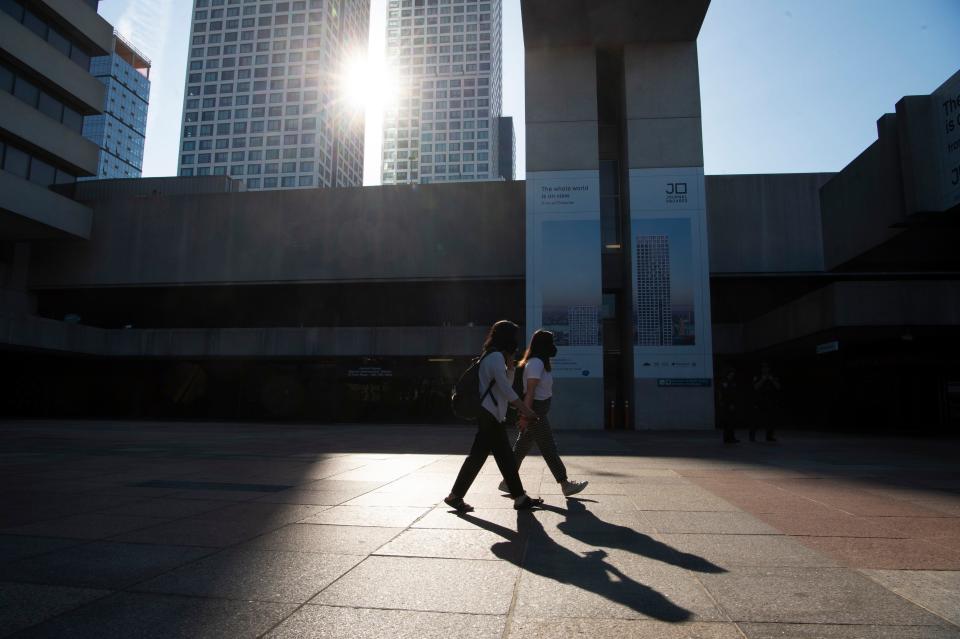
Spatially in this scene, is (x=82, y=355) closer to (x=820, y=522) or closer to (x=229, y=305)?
(x=229, y=305)

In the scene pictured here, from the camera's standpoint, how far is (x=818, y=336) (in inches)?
786

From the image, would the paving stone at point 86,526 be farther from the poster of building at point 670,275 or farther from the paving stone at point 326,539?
the poster of building at point 670,275

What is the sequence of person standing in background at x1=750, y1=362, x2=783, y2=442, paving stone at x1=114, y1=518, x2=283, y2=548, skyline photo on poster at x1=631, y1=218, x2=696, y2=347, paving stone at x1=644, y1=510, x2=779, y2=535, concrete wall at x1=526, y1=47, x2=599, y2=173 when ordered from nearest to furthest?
paving stone at x1=114, y1=518, x2=283, y2=548 → paving stone at x1=644, y1=510, x2=779, y2=535 → person standing in background at x1=750, y1=362, x2=783, y2=442 → skyline photo on poster at x1=631, y1=218, x2=696, y2=347 → concrete wall at x1=526, y1=47, x2=599, y2=173

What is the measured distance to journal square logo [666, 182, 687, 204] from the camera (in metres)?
21.5

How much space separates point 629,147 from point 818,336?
9.29 metres

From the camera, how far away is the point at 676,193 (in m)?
21.6

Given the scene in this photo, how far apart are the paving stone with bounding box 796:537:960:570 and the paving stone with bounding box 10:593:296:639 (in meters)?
3.42

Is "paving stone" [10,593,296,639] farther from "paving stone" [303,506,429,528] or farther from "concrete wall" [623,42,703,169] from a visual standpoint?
"concrete wall" [623,42,703,169]

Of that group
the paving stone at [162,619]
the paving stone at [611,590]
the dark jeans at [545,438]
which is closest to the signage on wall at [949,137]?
the dark jeans at [545,438]

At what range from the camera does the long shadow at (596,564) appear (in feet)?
9.60

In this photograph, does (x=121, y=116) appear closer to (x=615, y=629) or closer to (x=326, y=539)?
(x=326, y=539)

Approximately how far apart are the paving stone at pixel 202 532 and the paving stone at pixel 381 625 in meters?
1.65

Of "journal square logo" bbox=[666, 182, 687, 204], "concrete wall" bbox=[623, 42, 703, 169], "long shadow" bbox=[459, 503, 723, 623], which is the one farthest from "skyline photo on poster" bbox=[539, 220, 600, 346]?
"long shadow" bbox=[459, 503, 723, 623]

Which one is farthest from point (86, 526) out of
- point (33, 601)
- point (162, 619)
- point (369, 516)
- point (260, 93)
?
point (260, 93)
